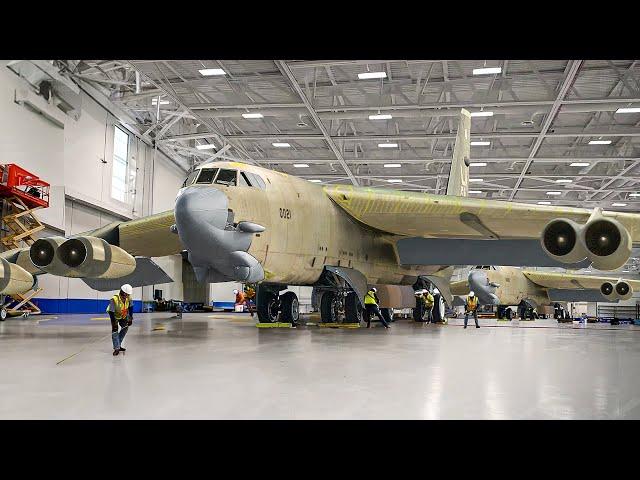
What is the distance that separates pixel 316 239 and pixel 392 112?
41.7ft

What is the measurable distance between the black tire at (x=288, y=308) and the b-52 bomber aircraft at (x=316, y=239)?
3 cm

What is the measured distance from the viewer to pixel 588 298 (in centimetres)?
3756

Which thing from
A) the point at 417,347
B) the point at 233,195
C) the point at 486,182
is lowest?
the point at 417,347

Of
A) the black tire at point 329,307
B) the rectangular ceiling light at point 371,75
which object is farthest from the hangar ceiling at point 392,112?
the black tire at point 329,307

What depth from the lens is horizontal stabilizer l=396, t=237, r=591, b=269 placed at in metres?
17.7

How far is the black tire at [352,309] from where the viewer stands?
17.7 meters

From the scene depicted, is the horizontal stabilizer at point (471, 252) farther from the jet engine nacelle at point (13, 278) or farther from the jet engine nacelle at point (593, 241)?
the jet engine nacelle at point (13, 278)

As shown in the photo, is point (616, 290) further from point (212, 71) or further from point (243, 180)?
point (243, 180)

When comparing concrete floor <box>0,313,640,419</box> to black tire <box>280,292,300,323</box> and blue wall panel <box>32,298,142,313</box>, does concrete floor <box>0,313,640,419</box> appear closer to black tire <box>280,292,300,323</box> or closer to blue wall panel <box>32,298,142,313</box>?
black tire <box>280,292,300,323</box>

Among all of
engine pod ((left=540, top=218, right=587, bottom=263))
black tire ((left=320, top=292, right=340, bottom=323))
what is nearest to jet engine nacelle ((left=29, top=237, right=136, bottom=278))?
black tire ((left=320, top=292, right=340, bottom=323))
